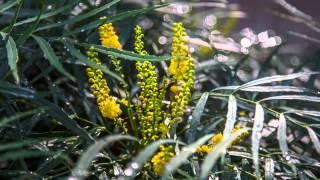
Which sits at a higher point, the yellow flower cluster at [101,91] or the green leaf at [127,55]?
the green leaf at [127,55]

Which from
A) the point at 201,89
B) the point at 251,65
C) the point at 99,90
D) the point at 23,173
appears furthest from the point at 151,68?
the point at 251,65

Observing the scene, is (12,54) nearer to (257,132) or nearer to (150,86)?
(150,86)

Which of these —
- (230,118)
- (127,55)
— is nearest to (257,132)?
(230,118)

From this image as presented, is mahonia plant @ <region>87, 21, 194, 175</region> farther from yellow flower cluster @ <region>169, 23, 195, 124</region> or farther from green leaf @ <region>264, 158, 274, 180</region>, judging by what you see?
green leaf @ <region>264, 158, 274, 180</region>

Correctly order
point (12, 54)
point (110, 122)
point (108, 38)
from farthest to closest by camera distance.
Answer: point (110, 122) → point (108, 38) → point (12, 54)

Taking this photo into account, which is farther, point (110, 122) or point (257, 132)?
point (110, 122)

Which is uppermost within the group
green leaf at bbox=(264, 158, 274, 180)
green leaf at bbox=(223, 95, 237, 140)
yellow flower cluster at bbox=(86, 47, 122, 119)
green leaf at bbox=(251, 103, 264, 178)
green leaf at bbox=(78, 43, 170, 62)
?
green leaf at bbox=(78, 43, 170, 62)

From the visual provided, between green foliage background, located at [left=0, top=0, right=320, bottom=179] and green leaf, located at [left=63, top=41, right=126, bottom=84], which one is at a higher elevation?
green leaf, located at [left=63, top=41, right=126, bottom=84]

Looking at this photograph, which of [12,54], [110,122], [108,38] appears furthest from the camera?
[110,122]

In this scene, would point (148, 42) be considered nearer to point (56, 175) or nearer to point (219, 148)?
point (56, 175)

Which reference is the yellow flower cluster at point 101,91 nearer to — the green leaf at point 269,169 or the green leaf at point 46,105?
the green leaf at point 46,105

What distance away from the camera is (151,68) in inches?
22.9

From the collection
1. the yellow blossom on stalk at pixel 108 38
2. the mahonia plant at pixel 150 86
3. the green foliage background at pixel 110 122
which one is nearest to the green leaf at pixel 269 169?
the green foliage background at pixel 110 122

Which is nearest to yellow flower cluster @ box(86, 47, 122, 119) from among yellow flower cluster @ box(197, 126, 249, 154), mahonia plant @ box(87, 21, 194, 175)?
mahonia plant @ box(87, 21, 194, 175)
